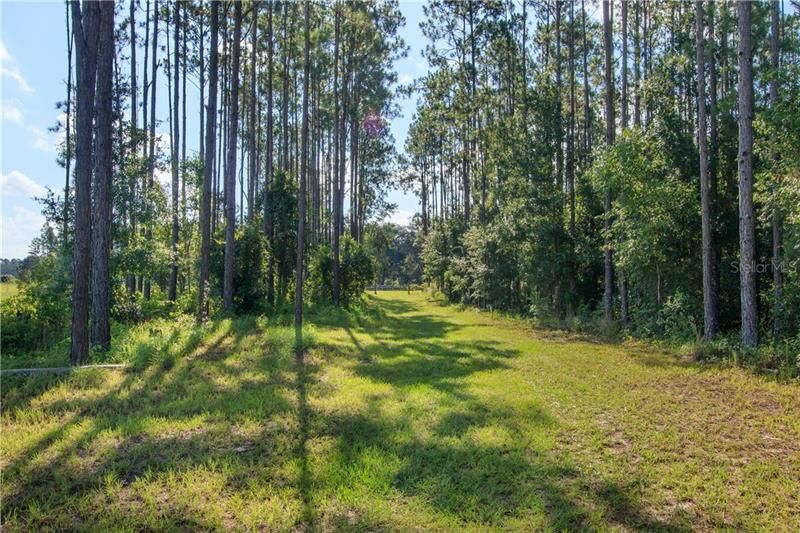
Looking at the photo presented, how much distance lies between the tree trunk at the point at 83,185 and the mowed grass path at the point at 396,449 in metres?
1.24

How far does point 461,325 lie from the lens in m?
15.8

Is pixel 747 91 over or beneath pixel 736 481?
over

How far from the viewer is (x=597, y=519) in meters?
3.12

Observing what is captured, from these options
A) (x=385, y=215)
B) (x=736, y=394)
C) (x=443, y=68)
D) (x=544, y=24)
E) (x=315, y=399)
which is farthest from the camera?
(x=385, y=215)

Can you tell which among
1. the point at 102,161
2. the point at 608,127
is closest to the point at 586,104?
the point at 608,127

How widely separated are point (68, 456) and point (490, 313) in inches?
704

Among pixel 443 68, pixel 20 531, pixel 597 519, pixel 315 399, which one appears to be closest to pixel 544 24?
pixel 443 68

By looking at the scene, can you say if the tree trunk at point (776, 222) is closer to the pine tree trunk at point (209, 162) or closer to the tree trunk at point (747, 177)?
the tree trunk at point (747, 177)

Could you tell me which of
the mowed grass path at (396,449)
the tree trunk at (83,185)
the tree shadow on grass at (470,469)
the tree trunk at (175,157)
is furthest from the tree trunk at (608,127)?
the tree trunk at (175,157)

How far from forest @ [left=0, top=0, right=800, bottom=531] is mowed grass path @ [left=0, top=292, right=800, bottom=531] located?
0.11 feet

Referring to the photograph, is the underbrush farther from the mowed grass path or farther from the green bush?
the green bush

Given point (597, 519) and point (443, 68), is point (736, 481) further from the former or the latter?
point (443, 68)

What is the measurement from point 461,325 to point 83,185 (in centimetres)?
1148

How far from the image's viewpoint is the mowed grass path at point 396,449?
3162 millimetres
